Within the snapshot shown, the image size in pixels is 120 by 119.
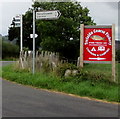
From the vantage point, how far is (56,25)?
24.4 metres

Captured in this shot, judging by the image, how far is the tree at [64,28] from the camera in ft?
79.8

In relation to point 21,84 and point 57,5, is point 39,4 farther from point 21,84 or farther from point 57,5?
point 21,84

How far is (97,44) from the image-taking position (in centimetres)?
1366

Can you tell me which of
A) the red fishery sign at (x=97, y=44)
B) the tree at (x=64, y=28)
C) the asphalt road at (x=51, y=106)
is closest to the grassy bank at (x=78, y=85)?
the asphalt road at (x=51, y=106)

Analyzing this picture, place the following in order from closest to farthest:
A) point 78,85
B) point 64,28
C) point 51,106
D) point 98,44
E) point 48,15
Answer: point 51,106 → point 78,85 → point 98,44 → point 48,15 → point 64,28

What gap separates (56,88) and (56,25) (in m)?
13.2

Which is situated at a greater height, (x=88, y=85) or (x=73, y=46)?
(x=73, y=46)

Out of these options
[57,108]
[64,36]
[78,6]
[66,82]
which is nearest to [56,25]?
[64,36]

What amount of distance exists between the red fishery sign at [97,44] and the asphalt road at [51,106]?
12.5 feet

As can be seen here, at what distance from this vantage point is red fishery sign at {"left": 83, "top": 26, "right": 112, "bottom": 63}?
13516mm

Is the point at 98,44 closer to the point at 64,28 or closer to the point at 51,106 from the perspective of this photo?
the point at 51,106

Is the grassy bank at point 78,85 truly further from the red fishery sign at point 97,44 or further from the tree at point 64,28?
the tree at point 64,28

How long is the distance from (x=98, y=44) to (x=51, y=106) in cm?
602

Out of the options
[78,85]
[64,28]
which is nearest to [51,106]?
[78,85]
